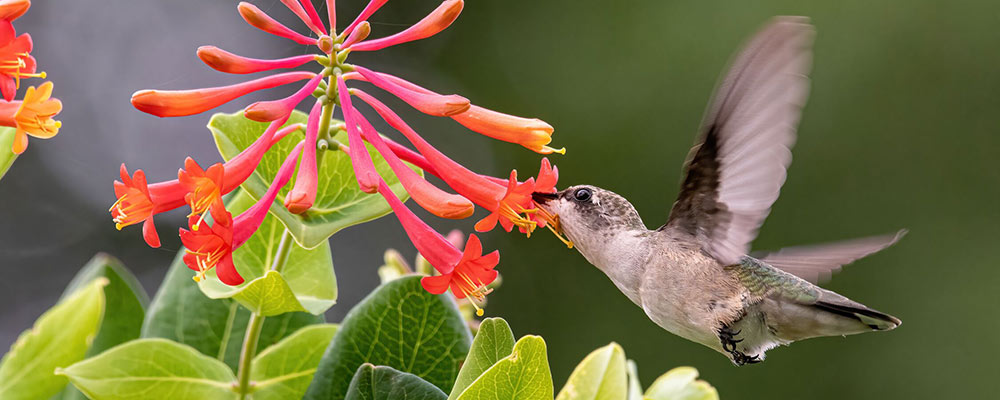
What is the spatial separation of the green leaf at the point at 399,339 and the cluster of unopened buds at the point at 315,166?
5 centimetres

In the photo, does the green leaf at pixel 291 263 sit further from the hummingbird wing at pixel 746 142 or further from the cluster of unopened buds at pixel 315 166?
the hummingbird wing at pixel 746 142

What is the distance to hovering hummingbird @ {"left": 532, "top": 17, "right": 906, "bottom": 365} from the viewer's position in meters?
1.39

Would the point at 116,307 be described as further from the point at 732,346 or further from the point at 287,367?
the point at 732,346

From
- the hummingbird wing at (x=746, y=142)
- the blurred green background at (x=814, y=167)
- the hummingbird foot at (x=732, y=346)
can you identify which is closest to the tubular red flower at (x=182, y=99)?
the hummingbird wing at (x=746, y=142)

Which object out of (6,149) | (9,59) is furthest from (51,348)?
(9,59)

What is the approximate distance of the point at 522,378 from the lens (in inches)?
40.1

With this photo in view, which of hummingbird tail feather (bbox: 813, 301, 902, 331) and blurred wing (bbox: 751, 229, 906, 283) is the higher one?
blurred wing (bbox: 751, 229, 906, 283)

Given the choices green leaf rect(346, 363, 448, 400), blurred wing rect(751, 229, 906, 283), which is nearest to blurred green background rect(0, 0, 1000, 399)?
blurred wing rect(751, 229, 906, 283)

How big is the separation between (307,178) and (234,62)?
0.61 feet

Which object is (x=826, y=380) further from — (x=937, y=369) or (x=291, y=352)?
(x=291, y=352)

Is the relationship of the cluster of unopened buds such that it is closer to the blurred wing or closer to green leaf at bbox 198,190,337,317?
green leaf at bbox 198,190,337,317

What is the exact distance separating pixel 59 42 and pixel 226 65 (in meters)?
5.65

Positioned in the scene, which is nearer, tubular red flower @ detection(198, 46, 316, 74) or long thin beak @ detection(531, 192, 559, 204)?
tubular red flower @ detection(198, 46, 316, 74)

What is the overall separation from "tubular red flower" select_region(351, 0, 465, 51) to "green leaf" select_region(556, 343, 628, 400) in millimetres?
489
